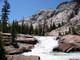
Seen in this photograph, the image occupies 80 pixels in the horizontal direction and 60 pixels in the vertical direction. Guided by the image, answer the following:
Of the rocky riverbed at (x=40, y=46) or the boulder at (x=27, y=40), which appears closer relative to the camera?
the rocky riverbed at (x=40, y=46)

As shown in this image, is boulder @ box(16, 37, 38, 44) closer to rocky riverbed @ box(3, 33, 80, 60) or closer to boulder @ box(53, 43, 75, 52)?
rocky riverbed @ box(3, 33, 80, 60)

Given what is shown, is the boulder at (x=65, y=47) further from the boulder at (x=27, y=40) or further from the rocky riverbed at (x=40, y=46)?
the boulder at (x=27, y=40)

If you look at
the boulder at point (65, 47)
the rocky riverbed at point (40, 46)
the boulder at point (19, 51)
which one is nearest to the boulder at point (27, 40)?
the rocky riverbed at point (40, 46)

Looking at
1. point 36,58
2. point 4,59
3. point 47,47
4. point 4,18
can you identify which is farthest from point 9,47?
point 4,18

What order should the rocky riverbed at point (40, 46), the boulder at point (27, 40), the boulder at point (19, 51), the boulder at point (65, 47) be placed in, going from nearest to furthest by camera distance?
the boulder at point (19, 51) → the rocky riverbed at point (40, 46) → the boulder at point (65, 47) → the boulder at point (27, 40)

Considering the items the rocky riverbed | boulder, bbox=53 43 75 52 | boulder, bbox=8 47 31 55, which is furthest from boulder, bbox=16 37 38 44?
boulder, bbox=53 43 75 52

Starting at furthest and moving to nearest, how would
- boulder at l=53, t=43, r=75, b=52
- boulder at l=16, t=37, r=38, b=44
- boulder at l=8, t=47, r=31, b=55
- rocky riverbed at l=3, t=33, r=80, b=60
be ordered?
boulder at l=16, t=37, r=38, b=44
boulder at l=53, t=43, r=75, b=52
rocky riverbed at l=3, t=33, r=80, b=60
boulder at l=8, t=47, r=31, b=55

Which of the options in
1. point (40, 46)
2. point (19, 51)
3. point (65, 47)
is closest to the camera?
point (19, 51)

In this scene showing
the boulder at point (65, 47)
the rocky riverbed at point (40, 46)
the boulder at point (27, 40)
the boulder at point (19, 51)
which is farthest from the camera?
the boulder at point (27, 40)

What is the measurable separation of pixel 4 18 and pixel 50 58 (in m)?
53.7

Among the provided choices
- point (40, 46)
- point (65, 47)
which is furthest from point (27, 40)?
point (65, 47)

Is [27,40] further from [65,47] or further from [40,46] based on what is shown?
[65,47]

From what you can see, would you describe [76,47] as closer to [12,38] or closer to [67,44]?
[67,44]

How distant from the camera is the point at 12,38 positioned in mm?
62844
